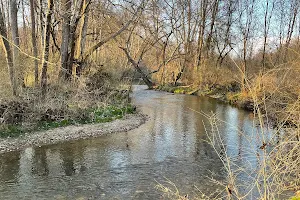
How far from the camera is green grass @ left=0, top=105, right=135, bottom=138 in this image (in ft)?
37.6

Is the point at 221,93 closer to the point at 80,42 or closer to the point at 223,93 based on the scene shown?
the point at 223,93

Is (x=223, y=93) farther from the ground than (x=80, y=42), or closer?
closer

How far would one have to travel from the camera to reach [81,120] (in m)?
14.1

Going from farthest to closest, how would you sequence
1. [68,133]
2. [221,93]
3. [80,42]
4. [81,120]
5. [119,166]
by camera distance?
[221,93] < [80,42] < [81,120] < [68,133] < [119,166]

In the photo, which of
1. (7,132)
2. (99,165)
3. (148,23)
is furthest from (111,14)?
(99,165)

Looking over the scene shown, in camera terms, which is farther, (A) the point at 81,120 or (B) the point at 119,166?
(A) the point at 81,120

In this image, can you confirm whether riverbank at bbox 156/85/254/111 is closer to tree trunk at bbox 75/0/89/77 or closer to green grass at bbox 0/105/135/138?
green grass at bbox 0/105/135/138

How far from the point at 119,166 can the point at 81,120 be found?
5.98m

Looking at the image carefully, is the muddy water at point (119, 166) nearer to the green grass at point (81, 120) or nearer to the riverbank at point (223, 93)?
the green grass at point (81, 120)

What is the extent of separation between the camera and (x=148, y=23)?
20.7m

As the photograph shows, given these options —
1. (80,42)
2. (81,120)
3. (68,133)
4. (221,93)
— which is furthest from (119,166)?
(221,93)

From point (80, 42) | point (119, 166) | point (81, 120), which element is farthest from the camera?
point (80, 42)

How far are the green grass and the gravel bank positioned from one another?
366mm

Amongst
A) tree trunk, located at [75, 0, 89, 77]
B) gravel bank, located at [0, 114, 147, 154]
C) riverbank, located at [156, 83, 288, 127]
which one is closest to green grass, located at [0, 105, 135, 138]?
gravel bank, located at [0, 114, 147, 154]
